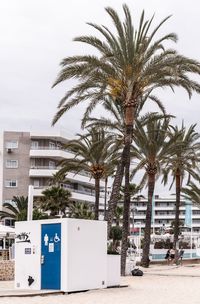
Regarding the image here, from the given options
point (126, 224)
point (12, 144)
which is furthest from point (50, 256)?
point (12, 144)

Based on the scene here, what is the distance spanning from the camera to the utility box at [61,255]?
20.4 meters

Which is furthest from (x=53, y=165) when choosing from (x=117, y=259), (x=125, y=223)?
(x=117, y=259)

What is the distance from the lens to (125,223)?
32.8 metres

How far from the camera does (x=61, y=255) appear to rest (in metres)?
20.3

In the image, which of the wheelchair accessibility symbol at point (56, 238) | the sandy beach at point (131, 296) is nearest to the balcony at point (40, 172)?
the sandy beach at point (131, 296)

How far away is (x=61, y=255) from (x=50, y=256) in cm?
51

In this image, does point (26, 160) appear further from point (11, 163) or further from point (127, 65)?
point (127, 65)

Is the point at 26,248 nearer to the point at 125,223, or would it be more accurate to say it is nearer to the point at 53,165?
the point at 125,223

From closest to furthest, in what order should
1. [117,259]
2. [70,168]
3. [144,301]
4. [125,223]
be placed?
1. [144,301]
2. [117,259]
3. [125,223]
4. [70,168]

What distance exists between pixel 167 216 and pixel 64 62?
130212mm

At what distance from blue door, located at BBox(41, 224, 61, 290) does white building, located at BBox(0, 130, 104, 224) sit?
187ft

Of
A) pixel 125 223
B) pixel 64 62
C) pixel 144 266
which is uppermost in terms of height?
pixel 64 62

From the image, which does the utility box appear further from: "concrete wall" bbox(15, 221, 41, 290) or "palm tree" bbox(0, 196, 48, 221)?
"palm tree" bbox(0, 196, 48, 221)

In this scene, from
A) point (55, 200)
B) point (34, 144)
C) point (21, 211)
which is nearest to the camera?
point (21, 211)
